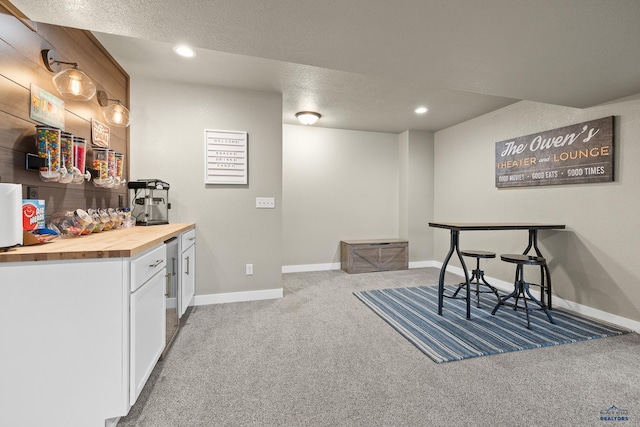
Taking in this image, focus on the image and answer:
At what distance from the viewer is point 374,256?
4570 mm

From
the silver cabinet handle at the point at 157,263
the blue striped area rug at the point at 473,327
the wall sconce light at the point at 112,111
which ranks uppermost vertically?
the wall sconce light at the point at 112,111

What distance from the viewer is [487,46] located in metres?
1.78

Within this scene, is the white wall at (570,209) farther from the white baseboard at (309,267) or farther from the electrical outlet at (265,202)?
the electrical outlet at (265,202)

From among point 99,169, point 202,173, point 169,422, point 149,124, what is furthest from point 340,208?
point 169,422

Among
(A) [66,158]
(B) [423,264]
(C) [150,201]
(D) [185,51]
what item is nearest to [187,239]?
(C) [150,201]

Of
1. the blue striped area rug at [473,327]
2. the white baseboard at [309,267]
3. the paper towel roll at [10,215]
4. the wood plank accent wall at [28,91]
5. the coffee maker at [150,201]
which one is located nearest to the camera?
the paper towel roll at [10,215]

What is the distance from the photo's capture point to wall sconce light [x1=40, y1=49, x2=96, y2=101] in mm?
1694

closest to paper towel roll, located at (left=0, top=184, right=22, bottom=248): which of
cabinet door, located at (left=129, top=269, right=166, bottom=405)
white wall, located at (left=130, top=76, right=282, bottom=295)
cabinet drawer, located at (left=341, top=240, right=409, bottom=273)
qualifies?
cabinet door, located at (left=129, top=269, right=166, bottom=405)

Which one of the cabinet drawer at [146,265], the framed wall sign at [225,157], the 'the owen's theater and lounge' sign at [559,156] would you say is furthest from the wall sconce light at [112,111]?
the 'the owen's theater and lounge' sign at [559,156]

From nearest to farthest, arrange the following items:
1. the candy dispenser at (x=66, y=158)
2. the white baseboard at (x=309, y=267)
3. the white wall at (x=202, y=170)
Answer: the candy dispenser at (x=66, y=158) → the white wall at (x=202, y=170) → the white baseboard at (x=309, y=267)

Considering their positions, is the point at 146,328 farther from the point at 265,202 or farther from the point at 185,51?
the point at 185,51

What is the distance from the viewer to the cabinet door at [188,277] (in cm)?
245

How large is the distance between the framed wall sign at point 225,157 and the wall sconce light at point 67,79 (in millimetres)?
1270

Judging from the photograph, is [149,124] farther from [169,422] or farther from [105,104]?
[169,422]
